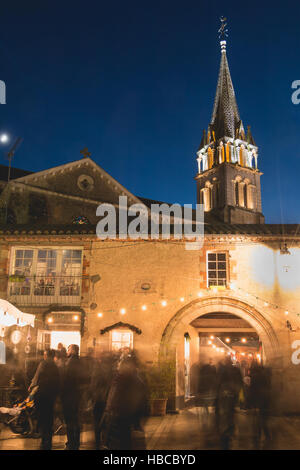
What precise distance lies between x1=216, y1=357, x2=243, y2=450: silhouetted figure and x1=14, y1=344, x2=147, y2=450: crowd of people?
5.16 feet

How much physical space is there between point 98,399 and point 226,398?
2470 millimetres

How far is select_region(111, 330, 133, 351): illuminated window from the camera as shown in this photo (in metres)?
12.3

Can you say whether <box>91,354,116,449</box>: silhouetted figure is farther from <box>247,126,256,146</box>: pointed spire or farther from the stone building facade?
<box>247,126,256,146</box>: pointed spire

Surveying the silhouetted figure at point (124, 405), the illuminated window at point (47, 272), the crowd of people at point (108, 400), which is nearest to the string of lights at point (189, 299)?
the illuminated window at point (47, 272)

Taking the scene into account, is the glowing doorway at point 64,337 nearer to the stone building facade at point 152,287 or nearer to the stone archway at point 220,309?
the stone building facade at point 152,287

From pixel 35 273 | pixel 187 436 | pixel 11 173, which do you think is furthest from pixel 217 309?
pixel 11 173

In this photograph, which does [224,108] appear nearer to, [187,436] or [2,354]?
[2,354]

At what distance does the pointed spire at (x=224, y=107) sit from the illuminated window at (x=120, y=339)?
132 ft

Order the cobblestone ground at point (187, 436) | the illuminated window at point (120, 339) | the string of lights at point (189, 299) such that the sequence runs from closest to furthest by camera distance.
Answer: the cobblestone ground at point (187, 436)
the illuminated window at point (120, 339)
the string of lights at point (189, 299)

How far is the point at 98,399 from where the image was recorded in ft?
25.1

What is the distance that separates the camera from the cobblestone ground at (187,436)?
25.9 feet

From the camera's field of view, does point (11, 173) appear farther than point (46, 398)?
Yes

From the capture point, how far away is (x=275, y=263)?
41.8 feet
